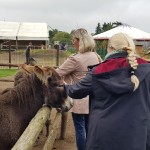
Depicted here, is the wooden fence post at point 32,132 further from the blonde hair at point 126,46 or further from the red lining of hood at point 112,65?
the blonde hair at point 126,46

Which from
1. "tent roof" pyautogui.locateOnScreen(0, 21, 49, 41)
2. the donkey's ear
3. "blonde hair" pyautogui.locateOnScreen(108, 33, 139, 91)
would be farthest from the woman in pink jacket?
"tent roof" pyautogui.locateOnScreen(0, 21, 49, 41)

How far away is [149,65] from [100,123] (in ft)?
2.26

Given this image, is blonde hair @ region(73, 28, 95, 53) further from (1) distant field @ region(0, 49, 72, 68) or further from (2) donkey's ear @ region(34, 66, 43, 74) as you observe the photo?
(1) distant field @ region(0, 49, 72, 68)

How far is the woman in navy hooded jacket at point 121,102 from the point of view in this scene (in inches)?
132

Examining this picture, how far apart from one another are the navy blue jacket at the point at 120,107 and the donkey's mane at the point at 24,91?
5.12 ft

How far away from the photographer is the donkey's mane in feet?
15.5

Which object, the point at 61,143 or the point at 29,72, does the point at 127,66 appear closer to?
the point at 29,72

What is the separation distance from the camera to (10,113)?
464 cm

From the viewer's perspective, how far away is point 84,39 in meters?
5.21

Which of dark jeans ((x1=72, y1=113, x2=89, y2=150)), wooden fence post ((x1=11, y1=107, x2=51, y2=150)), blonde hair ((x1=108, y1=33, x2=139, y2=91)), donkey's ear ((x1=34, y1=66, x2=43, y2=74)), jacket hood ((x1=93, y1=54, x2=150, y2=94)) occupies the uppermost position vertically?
blonde hair ((x1=108, y1=33, x2=139, y2=91))

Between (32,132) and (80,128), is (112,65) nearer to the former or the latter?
(32,132)

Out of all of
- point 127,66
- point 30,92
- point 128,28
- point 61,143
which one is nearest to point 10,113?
point 30,92

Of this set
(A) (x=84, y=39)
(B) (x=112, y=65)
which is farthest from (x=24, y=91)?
(B) (x=112, y=65)

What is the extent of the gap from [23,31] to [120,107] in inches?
2334
